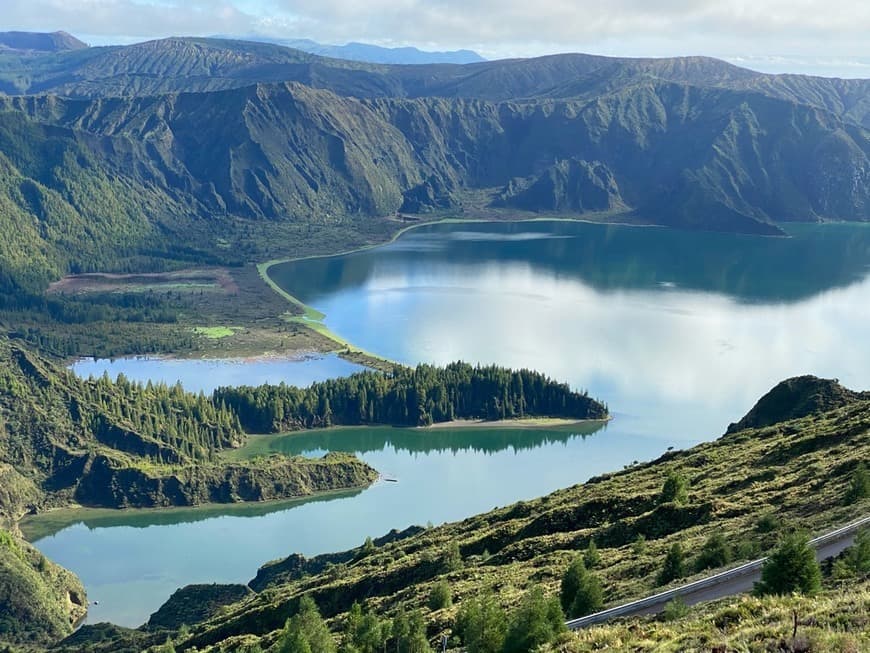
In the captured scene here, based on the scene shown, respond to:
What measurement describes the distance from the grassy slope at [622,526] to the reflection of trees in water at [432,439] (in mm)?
62699

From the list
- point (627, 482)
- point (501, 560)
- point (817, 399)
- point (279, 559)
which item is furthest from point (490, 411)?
point (501, 560)

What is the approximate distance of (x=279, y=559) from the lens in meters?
102

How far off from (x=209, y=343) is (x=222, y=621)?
5165 inches

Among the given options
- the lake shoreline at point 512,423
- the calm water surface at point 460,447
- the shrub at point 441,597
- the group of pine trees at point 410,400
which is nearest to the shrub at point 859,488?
the shrub at point 441,597

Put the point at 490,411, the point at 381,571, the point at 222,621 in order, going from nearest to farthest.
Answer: the point at 381,571 < the point at 222,621 < the point at 490,411

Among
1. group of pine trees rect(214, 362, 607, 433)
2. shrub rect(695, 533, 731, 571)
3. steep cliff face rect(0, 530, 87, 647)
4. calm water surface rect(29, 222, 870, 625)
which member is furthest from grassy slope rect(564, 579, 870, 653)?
group of pine trees rect(214, 362, 607, 433)

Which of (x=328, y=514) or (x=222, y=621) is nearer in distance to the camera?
(x=222, y=621)

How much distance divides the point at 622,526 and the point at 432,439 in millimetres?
90858

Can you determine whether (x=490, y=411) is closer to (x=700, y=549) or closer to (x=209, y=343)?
(x=209, y=343)

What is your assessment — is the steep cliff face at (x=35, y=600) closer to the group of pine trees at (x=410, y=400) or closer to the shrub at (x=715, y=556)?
the group of pine trees at (x=410, y=400)

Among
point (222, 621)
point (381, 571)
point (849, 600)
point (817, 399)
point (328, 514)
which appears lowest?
point (328, 514)

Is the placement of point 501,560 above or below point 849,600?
below

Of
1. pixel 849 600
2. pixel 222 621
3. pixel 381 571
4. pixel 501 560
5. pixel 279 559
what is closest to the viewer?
pixel 849 600

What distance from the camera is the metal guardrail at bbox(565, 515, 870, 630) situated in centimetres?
3753
